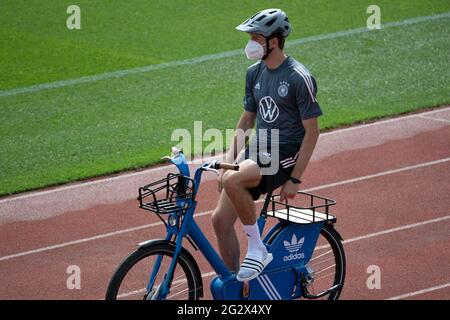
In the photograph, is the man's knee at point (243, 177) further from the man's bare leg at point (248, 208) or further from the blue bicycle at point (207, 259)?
the blue bicycle at point (207, 259)

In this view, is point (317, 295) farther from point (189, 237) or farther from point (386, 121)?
point (386, 121)

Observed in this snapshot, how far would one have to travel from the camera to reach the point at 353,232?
30.0 feet

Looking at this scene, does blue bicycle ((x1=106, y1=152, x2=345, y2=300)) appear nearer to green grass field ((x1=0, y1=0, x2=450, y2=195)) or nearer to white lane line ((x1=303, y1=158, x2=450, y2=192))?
white lane line ((x1=303, y1=158, x2=450, y2=192))

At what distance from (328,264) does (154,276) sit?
179 cm

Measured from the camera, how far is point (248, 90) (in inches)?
293

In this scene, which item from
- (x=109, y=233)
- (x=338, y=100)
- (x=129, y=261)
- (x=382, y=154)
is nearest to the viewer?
(x=129, y=261)

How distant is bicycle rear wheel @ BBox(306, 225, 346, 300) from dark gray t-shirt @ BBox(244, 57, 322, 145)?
917mm

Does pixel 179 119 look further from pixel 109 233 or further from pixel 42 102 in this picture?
pixel 109 233

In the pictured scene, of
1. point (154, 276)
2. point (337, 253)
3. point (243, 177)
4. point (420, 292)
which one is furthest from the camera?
point (420, 292)

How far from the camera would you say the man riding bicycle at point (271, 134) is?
22.9ft

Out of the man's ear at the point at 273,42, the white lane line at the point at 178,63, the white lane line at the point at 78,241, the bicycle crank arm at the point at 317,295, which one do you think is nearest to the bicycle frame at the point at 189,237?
the bicycle crank arm at the point at 317,295

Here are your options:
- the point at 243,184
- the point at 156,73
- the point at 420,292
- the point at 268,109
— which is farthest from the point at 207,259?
the point at 156,73
